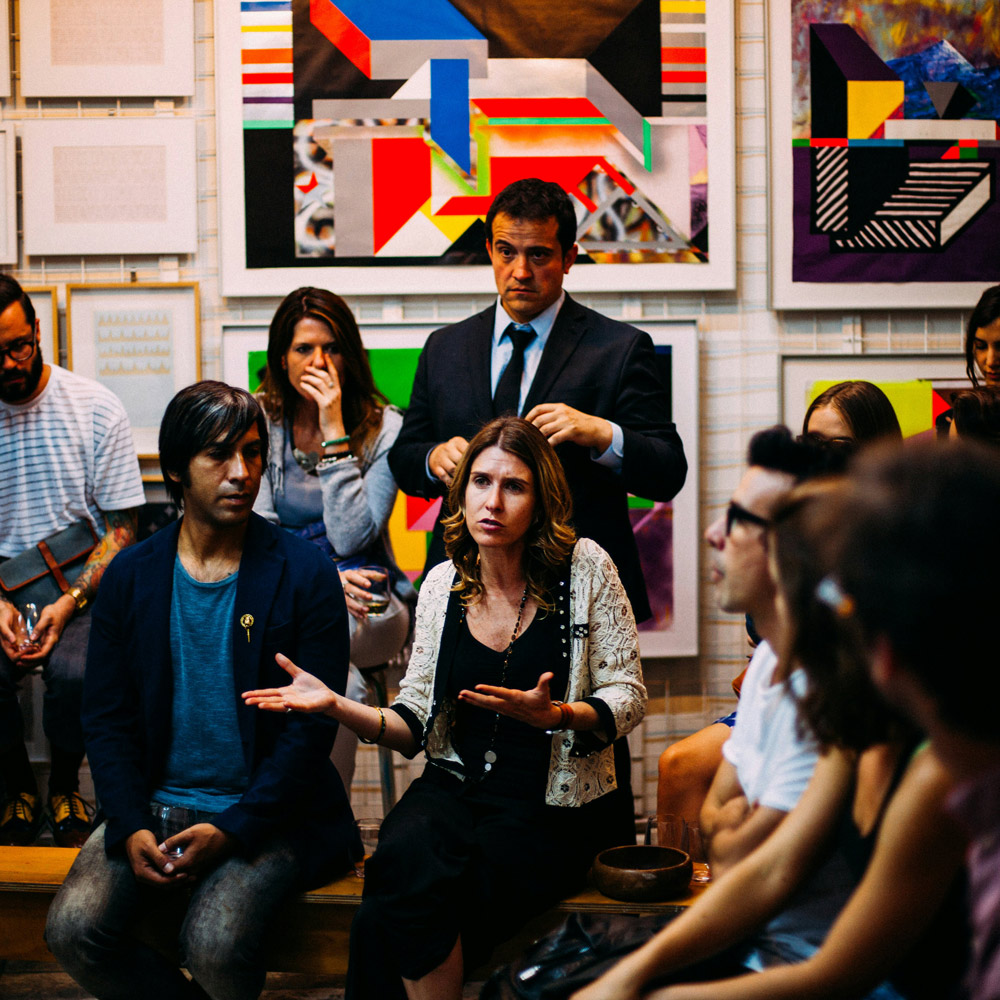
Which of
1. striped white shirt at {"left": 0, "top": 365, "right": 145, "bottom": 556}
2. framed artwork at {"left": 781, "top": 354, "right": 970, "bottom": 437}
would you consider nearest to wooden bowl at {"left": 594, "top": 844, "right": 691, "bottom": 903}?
striped white shirt at {"left": 0, "top": 365, "right": 145, "bottom": 556}

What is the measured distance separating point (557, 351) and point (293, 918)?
1.37 meters

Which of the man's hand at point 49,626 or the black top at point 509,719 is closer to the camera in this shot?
the black top at point 509,719

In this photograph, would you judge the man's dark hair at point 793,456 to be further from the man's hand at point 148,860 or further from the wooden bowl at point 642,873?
the man's hand at point 148,860

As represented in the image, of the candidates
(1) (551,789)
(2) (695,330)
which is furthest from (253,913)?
(2) (695,330)

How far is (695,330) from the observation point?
346 centimetres

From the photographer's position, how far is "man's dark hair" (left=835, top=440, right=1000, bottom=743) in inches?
30.0

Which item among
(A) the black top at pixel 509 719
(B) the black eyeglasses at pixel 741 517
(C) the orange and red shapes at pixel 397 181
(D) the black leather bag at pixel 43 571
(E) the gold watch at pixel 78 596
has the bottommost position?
(A) the black top at pixel 509 719

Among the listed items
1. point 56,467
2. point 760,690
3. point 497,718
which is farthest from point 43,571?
point 760,690

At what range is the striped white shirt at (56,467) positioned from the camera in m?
2.97

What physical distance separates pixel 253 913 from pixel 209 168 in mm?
2428

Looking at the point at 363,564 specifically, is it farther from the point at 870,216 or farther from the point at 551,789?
the point at 870,216

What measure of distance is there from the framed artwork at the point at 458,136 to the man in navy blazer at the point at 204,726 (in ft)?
4.59

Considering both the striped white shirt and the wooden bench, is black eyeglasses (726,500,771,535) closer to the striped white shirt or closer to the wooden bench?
the wooden bench

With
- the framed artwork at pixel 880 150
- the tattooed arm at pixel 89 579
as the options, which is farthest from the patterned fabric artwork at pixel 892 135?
the tattooed arm at pixel 89 579
